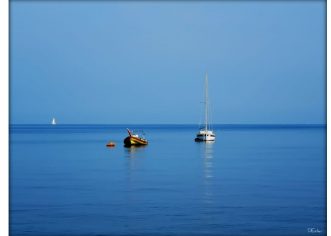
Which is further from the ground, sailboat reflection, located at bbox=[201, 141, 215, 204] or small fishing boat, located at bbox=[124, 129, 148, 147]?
small fishing boat, located at bbox=[124, 129, 148, 147]

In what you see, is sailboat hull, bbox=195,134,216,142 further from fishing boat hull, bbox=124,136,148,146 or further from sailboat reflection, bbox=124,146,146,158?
sailboat reflection, bbox=124,146,146,158

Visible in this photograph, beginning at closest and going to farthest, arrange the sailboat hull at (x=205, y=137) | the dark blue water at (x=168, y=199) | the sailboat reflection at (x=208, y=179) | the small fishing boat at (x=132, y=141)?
the dark blue water at (x=168, y=199)
the sailboat reflection at (x=208, y=179)
the small fishing boat at (x=132, y=141)
the sailboat hull at (x=205, y=137)

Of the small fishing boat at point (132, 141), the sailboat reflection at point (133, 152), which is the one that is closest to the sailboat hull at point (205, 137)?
the small fishing boat at point (132, 141)

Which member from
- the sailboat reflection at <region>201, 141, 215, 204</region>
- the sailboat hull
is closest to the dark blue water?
the sailboat reflection at <region>201, 141, 215, 204</region>

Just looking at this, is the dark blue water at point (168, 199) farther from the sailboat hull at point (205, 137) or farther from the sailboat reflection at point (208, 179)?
the sailboat hull at point (205, 137)

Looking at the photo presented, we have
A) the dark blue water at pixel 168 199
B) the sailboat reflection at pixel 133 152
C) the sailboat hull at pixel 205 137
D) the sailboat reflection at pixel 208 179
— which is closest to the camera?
the dark blue water at pixel 168 199

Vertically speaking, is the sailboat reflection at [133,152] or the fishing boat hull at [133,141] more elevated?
the fishing boat hull at [133,141]

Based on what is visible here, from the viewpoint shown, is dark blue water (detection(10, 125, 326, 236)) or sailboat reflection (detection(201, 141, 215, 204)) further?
sailboat reflection (detection(201, 141, 215, 204))

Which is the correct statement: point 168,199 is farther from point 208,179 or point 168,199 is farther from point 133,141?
point 133,141

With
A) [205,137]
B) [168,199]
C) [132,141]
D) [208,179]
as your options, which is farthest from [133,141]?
[168,199]

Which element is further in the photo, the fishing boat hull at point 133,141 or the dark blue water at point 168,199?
the fishing boat hull at point 133,141

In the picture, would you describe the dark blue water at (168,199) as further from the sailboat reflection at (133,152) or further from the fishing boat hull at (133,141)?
the fishing boat hull at (133,141)

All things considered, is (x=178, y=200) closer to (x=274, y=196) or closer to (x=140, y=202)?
(x=140, y=202)

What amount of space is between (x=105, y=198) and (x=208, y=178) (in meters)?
7.53
